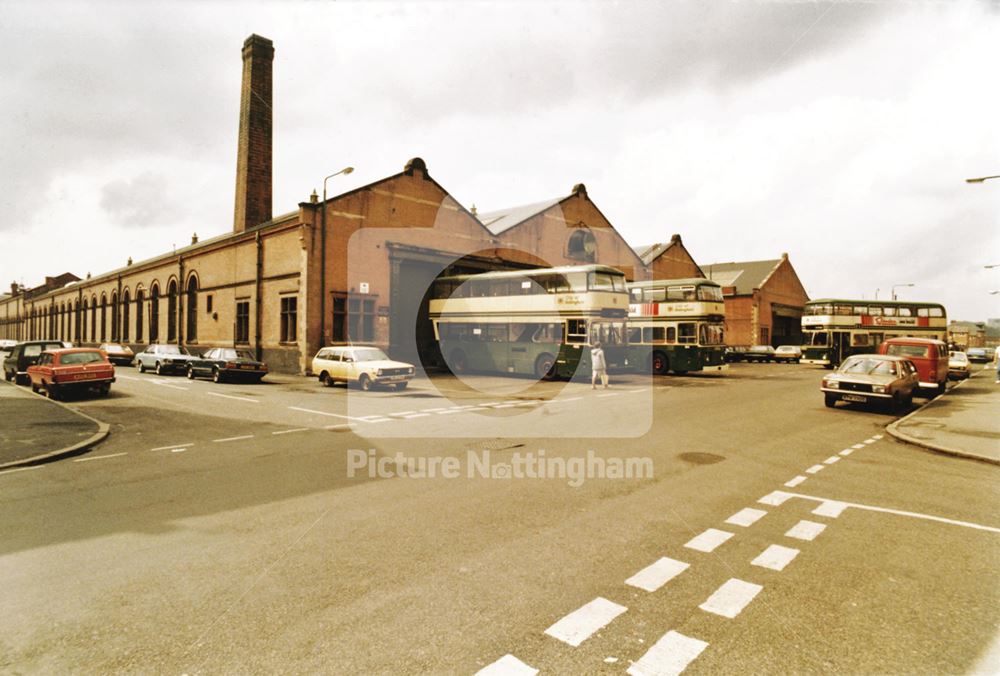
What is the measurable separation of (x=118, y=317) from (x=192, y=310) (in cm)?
1695

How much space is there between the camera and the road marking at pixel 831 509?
5996 mm

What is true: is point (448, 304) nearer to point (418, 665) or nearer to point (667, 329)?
point (667, 329)

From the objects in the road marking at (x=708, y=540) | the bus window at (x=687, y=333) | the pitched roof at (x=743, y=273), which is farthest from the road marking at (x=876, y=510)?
the pitched roof at (x=743, y=273)

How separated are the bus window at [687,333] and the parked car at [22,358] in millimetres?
27050

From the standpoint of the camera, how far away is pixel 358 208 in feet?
89.4

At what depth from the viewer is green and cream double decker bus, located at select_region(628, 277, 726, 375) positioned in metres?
27.6

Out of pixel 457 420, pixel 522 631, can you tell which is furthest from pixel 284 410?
pixel 522 631

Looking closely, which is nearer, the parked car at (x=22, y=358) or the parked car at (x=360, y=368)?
the parked car at (x=360, y=368)

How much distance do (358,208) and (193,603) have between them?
2530 centimetres

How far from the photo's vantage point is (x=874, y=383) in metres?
14.9

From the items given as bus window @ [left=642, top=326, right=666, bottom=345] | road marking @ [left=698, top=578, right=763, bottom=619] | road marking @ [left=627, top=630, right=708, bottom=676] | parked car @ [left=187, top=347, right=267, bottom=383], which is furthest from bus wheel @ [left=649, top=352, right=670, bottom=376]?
road marking @ [left=627, top=630, right=708, bottom=676]

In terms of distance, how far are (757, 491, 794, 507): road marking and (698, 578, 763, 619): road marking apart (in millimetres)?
2439

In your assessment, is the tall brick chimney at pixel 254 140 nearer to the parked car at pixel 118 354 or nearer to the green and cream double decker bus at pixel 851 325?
the parked car at pixel 118 354

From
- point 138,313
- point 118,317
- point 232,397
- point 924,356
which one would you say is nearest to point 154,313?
point 138,313
